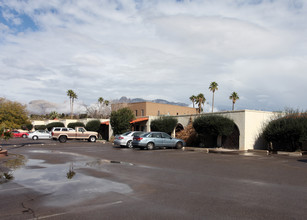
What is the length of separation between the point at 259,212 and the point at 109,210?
10.7 feet

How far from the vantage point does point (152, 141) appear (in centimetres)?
2564

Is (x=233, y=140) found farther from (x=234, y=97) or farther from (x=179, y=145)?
(x=234, y=97)

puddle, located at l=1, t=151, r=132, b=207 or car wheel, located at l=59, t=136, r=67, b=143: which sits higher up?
car wheel, located at l=59, t=136, r=67, b=143

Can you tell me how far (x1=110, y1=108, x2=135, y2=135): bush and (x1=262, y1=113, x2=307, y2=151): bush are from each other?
63.8ft

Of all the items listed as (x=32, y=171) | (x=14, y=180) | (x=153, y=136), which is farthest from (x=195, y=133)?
(x=14, y=180)

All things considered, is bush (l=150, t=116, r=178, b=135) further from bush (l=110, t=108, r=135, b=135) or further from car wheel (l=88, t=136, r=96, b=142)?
car wheel (l=88, t=136, r=96, b=142)

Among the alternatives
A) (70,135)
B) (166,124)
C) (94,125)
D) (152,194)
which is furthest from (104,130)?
(152,194)

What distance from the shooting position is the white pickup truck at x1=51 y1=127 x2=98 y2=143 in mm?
38438

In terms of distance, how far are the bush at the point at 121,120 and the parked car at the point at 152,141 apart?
1326 centimetres

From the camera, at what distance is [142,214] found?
6.41 metres

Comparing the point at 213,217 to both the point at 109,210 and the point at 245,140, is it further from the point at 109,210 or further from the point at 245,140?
the point at 245,140

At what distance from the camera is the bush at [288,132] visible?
70.6 ft

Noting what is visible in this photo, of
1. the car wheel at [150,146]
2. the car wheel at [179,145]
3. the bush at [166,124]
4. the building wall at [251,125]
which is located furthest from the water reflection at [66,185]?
the bush at [166,124]

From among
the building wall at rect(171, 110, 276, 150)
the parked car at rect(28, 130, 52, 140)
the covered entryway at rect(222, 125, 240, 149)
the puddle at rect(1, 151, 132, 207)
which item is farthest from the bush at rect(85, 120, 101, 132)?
the puddle at rect(1, 151, 132, 207)
